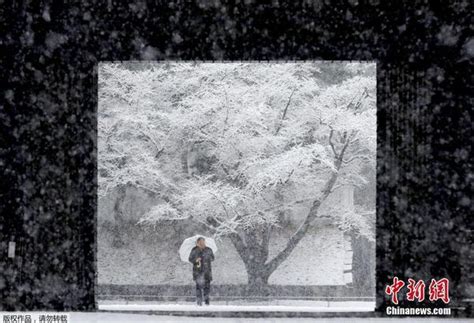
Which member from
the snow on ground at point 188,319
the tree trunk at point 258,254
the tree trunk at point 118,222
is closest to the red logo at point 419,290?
the snow on ground at point 188,319

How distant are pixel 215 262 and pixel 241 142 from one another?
391 cm

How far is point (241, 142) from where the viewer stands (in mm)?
15594

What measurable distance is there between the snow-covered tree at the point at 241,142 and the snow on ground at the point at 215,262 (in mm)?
1169

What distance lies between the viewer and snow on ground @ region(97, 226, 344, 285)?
701 inches

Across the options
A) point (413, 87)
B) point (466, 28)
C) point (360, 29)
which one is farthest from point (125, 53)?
point (466, 28)

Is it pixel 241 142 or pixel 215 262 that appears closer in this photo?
pixel 241 142

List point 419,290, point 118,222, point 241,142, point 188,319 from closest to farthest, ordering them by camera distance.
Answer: point 419,290, point 188,319, point 241,142, point 118,222

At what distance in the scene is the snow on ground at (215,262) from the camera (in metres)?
17.8

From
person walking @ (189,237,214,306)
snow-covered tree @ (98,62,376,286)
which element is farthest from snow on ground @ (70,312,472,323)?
snow-covered tree @ (98,62,376,286)

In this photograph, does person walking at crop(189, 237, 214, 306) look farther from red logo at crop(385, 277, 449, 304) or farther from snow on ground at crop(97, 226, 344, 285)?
red logo at crop(385, 277, 449, 304)

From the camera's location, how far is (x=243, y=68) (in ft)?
54.1

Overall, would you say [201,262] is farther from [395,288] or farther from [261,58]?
[261,58]

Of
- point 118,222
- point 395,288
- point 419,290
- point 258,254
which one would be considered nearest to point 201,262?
point 258,254

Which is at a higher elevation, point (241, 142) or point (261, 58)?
point (261, 58)
